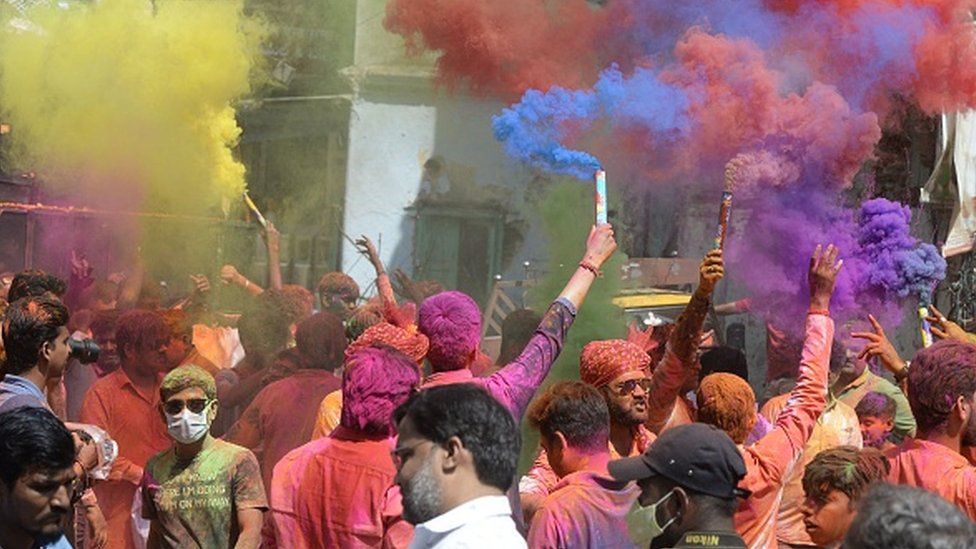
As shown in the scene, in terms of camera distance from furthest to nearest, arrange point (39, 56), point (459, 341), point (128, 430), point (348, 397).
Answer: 1. point (39, 56)
2. point (128, 430)
3. point (459, 341)
4. point (348, 397)

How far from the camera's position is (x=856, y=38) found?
9.79 meters

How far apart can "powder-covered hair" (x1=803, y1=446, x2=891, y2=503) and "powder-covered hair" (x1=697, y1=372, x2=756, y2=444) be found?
0.40 meters

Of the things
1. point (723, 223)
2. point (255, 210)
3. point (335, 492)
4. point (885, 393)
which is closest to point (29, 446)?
point (335, 492)

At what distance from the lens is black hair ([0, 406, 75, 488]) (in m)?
3.84

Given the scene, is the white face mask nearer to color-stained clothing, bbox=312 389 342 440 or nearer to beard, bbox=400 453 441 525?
color-stained clothing, bbox=312 389 342 440

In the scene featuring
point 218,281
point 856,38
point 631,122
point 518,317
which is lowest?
point 218,281

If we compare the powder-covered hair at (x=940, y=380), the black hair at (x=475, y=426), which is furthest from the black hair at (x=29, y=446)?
the powder-covered hair at (x=940, y=380)

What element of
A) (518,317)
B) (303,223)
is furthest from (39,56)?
(518,317)

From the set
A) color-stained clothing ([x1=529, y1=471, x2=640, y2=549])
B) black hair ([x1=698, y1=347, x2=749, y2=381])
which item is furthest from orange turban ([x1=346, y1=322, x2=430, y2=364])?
black hair ([x1=698, y1=347, x2=749, y2=381])

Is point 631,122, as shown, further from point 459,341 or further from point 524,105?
point 459,341

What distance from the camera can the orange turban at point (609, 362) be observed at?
5.36 meters

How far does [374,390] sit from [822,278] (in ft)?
6.75

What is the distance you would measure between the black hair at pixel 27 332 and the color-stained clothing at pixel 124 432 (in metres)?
0.77

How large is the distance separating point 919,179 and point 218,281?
6806mm
